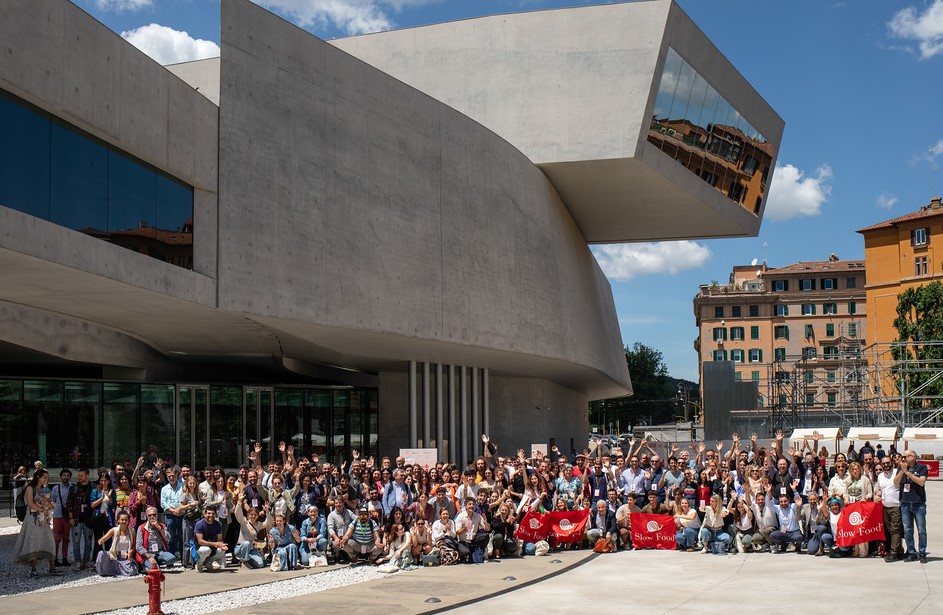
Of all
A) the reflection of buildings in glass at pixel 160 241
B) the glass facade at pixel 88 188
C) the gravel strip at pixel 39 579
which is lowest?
the gravel strip at pixel 39 579

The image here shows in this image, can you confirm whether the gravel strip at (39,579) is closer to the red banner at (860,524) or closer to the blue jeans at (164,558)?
the blue jeans at (164,558)

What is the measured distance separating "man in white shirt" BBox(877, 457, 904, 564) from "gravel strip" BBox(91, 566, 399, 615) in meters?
7.72

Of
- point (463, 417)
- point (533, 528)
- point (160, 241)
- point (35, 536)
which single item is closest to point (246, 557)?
point (35, 536)

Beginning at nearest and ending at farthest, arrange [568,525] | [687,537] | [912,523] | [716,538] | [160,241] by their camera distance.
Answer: [912,523] < [716,538] < [687,537] < [568,525] < [160,241]

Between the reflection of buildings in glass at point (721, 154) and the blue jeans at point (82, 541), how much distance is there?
2130 cm

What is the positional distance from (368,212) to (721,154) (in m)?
16.3

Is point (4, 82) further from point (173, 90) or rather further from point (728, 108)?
point (728, 108)

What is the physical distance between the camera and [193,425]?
28.3 m

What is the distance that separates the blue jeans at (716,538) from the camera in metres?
16.7

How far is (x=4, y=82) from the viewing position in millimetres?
14406

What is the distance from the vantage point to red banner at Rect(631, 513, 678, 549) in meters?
17.4

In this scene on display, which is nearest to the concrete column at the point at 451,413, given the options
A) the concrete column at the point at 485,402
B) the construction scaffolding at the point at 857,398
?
the concrete column at the point at 485,402

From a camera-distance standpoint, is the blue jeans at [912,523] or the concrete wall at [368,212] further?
the concrete wall at [368,212]

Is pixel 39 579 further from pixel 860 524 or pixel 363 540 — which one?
pixel 860 524
